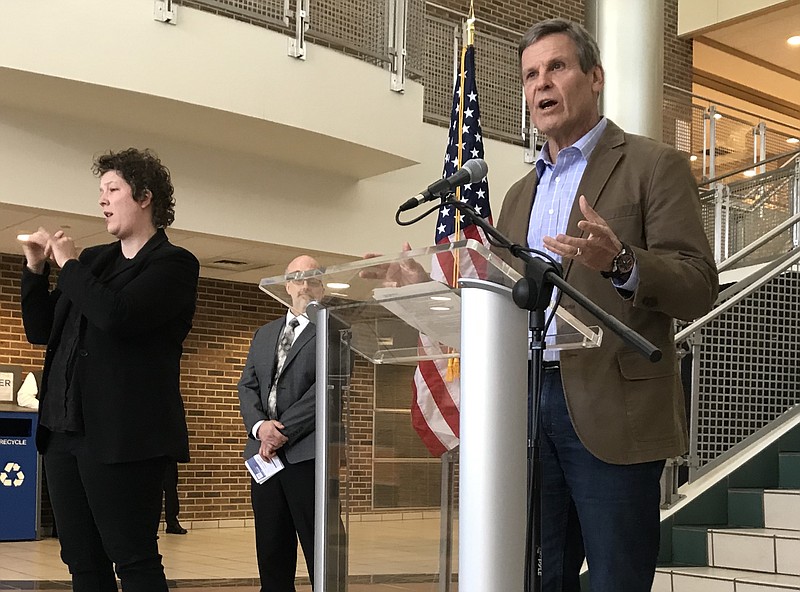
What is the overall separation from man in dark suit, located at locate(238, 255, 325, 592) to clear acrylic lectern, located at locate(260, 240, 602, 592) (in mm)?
1974

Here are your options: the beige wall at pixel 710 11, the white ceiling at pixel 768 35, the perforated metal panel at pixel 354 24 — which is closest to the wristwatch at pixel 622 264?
the perforated metal panel at pixel 354 24

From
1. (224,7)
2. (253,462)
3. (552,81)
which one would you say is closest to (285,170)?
(224,7)

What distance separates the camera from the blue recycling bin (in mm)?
9719

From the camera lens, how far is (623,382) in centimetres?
217

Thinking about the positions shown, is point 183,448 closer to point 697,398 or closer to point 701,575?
point 701,575

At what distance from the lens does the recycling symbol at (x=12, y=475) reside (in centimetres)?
973

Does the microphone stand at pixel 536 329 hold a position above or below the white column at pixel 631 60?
below

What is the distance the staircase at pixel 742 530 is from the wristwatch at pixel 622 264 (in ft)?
10.4

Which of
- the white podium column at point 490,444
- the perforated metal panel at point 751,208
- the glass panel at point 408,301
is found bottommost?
the white podium column at point 490,444

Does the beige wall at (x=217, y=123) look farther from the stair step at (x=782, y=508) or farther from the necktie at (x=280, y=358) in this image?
the stair step at (x=782, y=508)

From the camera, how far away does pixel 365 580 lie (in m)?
1.98

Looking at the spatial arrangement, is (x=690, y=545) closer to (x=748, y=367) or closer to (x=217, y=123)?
(x=748, y=367)

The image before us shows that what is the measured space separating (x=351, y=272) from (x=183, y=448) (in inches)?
49.5

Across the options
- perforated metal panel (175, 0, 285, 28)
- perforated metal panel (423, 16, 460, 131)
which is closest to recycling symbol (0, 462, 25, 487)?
perforated metal panel (175, 0, 285, 28)
